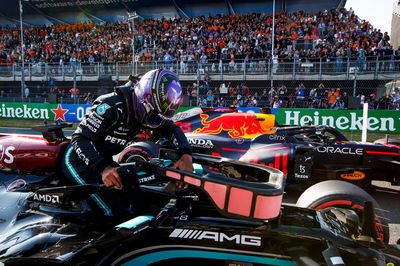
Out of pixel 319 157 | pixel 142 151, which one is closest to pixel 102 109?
pixel 142 151

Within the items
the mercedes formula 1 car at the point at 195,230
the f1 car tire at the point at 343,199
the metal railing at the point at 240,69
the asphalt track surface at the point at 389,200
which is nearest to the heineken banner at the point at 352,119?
the metal railing at the point at 240,69

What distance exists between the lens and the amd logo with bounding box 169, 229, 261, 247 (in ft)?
6.57

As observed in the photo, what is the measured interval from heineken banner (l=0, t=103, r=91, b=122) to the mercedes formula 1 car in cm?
1380

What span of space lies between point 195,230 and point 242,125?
14.3 ft

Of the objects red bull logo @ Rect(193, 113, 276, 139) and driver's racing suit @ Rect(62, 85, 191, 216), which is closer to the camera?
driver's racing suit @ Rect(62, 85, 191, 216)

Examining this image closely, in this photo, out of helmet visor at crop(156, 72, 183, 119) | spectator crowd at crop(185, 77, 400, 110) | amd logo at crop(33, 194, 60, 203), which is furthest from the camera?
spectator crowd at crop(185, 77, 400, 110)

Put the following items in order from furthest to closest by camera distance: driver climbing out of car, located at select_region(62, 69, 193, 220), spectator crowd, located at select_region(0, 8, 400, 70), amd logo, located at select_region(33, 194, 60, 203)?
spectator crowd, located at select_region(0, 8, 400, 70) < amd logo, located at select_region(33, 194, 60, 203) < driver climbing out of car, located at select_region(62, 69, 193, 220)

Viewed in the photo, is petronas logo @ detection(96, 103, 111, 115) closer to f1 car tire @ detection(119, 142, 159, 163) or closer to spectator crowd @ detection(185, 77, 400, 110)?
f1 car tire @ detection(119, 142, 159, 163)

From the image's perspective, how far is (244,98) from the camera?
1443 centimetres

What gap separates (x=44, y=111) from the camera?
16.8 meters

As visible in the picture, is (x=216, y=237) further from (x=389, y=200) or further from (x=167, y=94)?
(x=389, y=200)

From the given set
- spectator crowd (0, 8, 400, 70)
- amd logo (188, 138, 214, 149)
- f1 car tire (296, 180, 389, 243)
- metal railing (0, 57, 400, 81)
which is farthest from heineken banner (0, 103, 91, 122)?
f1 car tire (296, 180, 389, 243)

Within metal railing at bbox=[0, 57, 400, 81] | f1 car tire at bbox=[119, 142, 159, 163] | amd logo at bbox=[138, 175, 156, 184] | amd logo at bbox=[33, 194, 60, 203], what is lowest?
f1 car tire at bbox=[119, 142, 159, 163]

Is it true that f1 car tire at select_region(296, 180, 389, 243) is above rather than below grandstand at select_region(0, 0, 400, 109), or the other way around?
below
